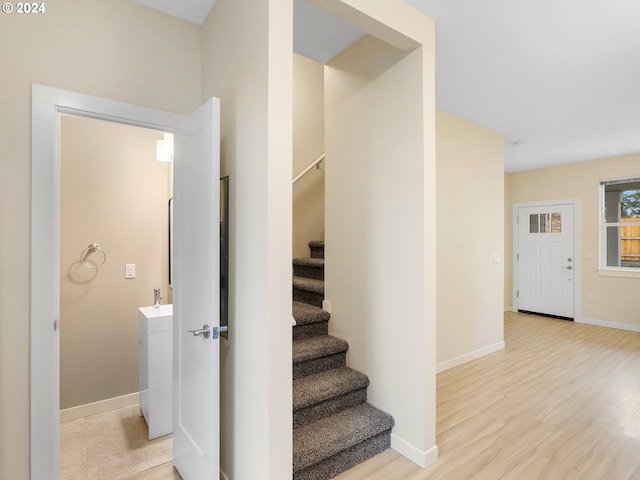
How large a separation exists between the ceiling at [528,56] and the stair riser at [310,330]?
2.13 meters

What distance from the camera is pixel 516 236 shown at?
21.0 ft

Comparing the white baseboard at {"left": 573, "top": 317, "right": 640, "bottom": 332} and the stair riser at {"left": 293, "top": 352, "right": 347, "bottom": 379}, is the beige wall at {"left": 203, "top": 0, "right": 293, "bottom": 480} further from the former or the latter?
the white baseboard at {"left": 573, "top": 317, "right": 640, "bottom": 332}

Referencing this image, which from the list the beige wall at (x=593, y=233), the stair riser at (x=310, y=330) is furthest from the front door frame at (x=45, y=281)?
the beige wall at (x=593, y=233)

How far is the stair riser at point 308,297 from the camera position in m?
2.93

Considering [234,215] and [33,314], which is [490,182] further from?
[33,314]

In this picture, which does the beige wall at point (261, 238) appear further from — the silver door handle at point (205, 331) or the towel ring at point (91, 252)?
the towel ring at point (91, 252)

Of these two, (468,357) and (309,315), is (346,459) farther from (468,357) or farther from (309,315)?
(468,357)

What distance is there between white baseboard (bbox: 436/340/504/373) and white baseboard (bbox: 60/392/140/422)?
Result: 2835 mm

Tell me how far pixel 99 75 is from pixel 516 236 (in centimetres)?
675

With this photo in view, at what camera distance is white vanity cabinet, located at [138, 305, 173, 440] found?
2459 millimetres

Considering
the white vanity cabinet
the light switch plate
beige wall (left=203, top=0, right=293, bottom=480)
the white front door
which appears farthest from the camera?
the white front door

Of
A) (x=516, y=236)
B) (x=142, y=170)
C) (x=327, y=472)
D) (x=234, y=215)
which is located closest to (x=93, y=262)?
(x=142, y=170)

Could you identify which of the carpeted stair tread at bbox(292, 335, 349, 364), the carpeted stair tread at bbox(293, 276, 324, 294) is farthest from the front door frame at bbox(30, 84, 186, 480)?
the carpeted stair tread at bbox(293, 276, 324, 294)

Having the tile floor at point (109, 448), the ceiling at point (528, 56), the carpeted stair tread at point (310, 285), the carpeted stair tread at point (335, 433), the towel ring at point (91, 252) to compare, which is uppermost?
the ceiling at point (528, 56)
